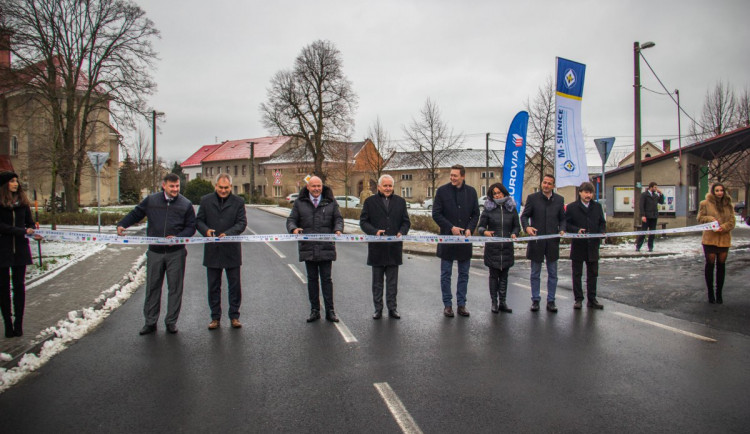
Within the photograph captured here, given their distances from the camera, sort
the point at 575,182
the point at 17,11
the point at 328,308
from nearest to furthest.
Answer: the point at 328,308
the point at 575,182
the point at 17,11

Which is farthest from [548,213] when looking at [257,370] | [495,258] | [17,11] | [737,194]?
[737,194]

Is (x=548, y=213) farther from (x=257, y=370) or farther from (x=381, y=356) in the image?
(x=257, y=370)

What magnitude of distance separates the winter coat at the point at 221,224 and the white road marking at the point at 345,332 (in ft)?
5.24

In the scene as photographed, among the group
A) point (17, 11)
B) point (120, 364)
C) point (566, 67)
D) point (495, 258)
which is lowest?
point (120, 364)

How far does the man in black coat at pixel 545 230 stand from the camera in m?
A: 7.79

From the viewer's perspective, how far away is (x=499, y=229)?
7.75 metres

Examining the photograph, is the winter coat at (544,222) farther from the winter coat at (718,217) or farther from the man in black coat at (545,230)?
the winter coat at (718,217)

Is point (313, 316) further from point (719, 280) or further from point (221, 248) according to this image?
point (719, 280)

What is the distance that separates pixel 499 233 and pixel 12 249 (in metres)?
6.50

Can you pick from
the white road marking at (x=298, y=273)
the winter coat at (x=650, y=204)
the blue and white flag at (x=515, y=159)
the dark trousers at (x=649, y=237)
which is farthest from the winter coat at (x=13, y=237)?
the winter coat at (x=650, y=204)

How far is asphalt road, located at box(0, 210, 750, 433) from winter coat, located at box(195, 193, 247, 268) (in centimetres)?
92

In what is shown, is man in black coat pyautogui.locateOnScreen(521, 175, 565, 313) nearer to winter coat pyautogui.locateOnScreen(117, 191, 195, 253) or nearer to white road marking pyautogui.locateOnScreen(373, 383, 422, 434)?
white road marking pyautogui.locateOnScreen(373, 383, 422, 434)

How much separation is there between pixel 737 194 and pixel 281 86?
192ft

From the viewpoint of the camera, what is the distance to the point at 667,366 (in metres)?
5.09
